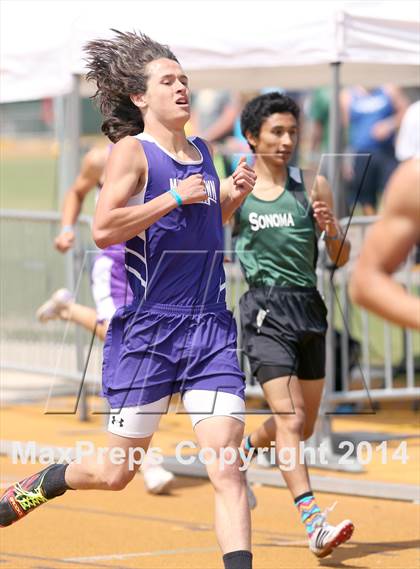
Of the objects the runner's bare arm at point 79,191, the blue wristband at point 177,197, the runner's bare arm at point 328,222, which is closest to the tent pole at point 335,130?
the runner's bare arm at point 79,191

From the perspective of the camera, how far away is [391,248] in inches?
162

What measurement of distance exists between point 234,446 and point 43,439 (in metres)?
5.02

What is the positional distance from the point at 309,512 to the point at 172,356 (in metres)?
1.64

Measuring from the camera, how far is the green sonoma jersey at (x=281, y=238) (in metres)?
7.66

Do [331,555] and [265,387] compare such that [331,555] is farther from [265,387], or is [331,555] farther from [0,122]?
[0,122]

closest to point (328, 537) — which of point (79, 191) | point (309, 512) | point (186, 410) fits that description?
point (309, 512)

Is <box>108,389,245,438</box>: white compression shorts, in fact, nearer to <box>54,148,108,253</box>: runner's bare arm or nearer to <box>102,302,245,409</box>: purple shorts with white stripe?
<box>102,302,245,409</box>: purple shorts with white stripe

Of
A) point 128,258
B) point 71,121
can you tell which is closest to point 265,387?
point 128,258

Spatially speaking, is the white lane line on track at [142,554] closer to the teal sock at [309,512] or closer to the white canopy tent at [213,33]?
the teal sock at [309,512]

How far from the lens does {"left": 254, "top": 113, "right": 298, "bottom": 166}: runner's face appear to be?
7.77 m

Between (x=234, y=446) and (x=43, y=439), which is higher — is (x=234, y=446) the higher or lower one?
the higher one

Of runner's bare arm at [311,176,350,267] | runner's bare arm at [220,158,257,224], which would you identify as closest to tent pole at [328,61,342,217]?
runner's bare arm at [311,176,350,267]

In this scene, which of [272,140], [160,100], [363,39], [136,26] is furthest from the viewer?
[136,26]

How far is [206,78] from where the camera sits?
1212cm
